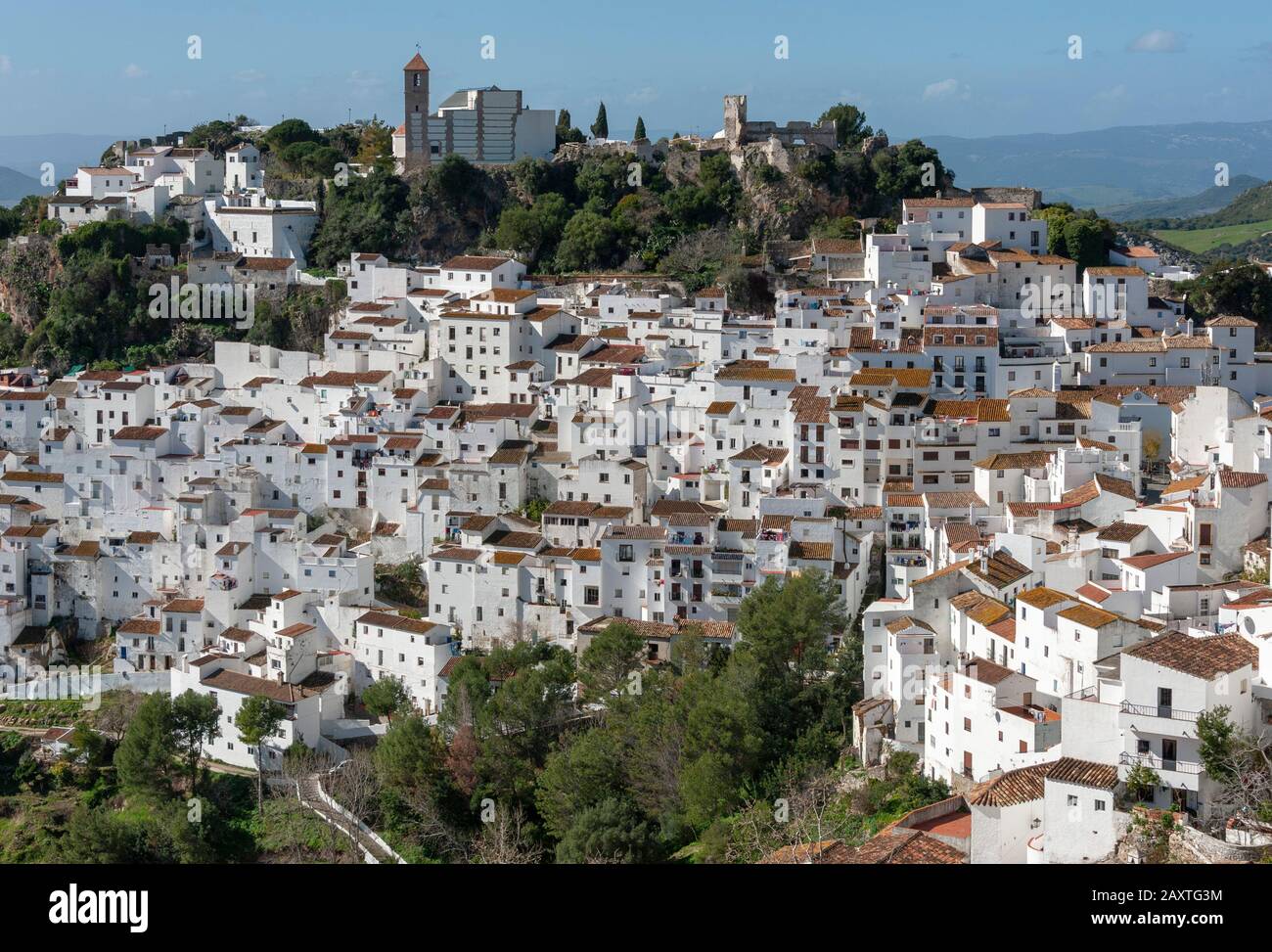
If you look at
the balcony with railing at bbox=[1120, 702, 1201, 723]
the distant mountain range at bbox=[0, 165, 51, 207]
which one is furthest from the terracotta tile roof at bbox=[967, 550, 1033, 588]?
the distant mountain range at bbox=[0, 165, 51, 207]

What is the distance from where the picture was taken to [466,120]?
133 feet

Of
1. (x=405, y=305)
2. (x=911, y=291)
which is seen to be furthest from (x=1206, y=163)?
(x=405, y=305)

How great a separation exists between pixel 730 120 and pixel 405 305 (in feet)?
34.7

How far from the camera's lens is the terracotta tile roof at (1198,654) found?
1407 cm

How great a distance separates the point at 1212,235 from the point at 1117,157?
11258mm

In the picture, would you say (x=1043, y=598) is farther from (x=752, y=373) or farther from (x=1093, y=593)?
(x=752, y=373)

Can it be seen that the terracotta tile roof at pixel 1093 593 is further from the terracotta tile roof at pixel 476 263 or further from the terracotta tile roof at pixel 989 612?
the terracotta tile roof at pixel 476 263

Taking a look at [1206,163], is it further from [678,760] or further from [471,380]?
[678,760]

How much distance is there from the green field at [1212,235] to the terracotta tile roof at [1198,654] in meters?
40.2

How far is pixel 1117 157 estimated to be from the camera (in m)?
65.9

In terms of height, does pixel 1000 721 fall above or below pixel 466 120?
below

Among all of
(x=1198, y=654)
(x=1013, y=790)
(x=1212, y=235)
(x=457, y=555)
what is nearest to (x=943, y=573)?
(x=1198, y=654)

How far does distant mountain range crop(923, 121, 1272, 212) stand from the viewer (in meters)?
59.0

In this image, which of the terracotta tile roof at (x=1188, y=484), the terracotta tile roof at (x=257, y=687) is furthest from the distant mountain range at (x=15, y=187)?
the terracotta tile roof at (x=1188, y=484)
